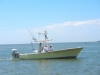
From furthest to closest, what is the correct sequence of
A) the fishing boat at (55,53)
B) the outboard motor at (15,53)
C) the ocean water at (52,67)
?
the outboard motor at (15,53)
the fishing boat at (55,53)
the ocean water at (52,67)

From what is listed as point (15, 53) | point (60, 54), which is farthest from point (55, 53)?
point (15, 53)

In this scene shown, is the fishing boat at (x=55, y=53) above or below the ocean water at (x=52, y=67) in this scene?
above

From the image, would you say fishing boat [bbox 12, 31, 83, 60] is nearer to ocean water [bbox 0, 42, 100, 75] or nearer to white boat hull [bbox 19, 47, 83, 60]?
white boat hull [bbox 19, 47, 83, 60]

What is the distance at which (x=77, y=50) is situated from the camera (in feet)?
107

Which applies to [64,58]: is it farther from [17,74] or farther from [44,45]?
[17,74]

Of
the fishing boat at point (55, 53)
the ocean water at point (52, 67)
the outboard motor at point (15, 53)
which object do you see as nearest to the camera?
the ocean water at point (52, 67)

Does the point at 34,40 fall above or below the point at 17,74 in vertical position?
above

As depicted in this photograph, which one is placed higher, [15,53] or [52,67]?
[15,53]

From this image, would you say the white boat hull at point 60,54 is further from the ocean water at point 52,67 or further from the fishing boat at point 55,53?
the ocean water at point 52,67

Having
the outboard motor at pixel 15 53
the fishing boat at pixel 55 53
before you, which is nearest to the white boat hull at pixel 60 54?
the fishing boat at pixel 55 53

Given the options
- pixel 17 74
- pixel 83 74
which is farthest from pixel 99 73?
pixel 17 74

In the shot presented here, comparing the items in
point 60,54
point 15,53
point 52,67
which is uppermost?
point 15,53

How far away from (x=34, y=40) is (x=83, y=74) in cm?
1428

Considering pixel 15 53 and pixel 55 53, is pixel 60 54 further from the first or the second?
pixel 15 53
